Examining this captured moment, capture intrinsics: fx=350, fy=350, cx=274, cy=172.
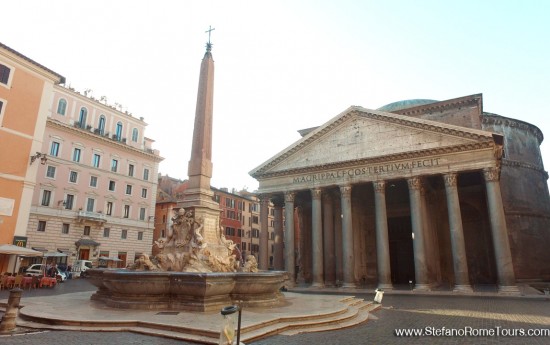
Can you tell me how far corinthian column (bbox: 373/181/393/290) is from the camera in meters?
20.3

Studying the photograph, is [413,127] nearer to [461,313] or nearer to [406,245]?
[406,245]

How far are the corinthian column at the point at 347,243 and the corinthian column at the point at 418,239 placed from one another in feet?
12.2

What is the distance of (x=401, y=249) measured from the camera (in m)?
27.5

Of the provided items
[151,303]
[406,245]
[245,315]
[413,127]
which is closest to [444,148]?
[413,127]

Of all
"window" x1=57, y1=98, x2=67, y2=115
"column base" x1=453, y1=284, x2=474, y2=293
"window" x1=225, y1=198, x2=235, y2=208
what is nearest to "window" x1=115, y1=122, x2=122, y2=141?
"window" x1=57, y1=98, x2=67, y2=115

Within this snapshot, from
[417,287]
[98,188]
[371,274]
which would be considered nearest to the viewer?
[417,287]

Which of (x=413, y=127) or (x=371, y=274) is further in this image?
(x=371, y=274)

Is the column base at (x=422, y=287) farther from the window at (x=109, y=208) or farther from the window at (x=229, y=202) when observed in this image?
the window at (x=229, y=202)

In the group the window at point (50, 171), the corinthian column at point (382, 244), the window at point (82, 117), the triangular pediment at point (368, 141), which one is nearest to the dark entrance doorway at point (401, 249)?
the corinthian column at point (382, 244)

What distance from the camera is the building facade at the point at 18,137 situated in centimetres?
1816

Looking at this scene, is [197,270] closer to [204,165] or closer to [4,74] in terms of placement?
[204,165]

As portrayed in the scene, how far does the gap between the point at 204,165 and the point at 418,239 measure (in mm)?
14229

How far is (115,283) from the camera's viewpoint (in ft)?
27.9

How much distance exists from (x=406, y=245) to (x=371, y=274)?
3714mm
